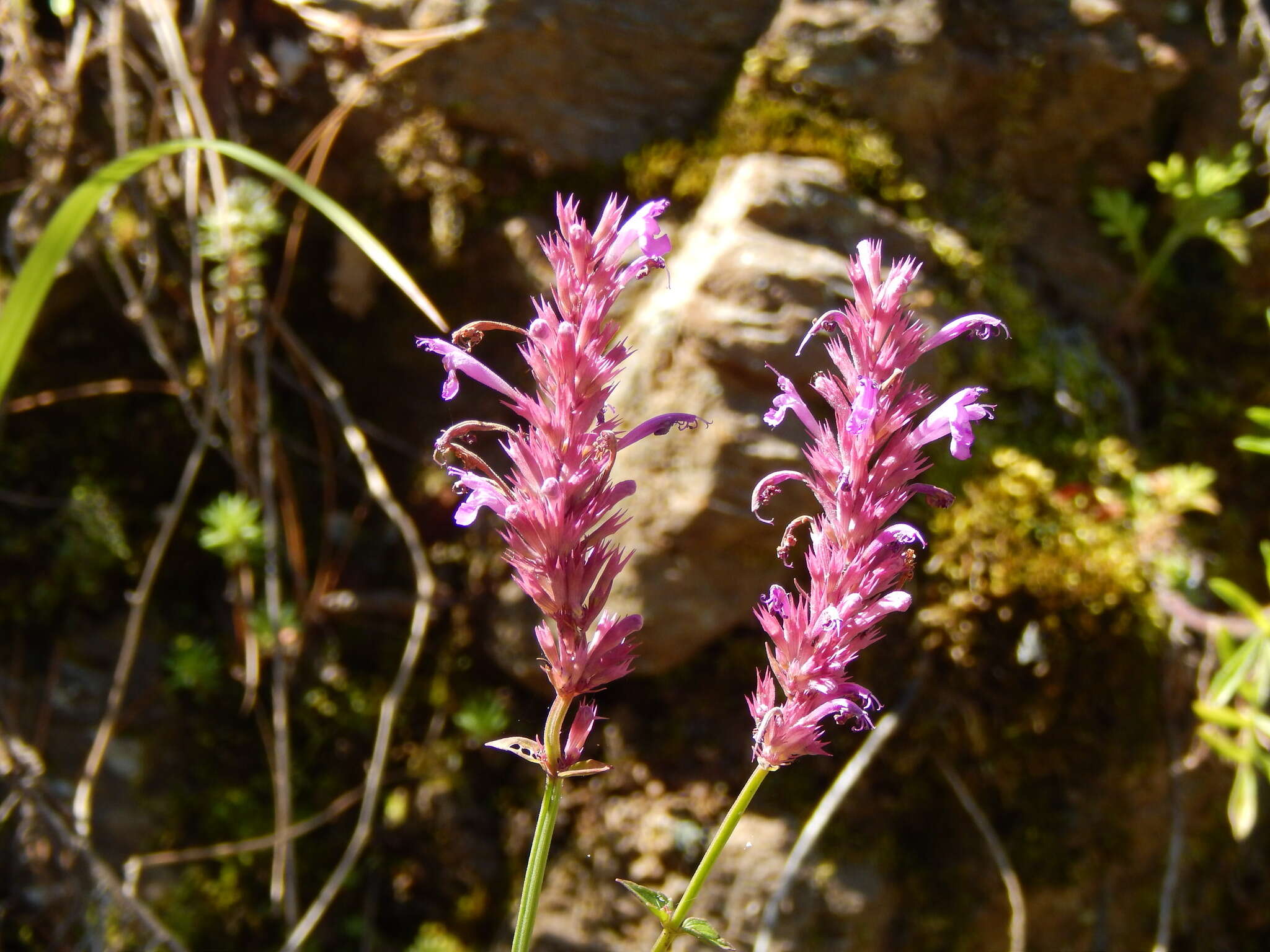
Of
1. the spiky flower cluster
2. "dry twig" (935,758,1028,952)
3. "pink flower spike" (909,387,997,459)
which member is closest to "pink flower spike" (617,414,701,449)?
the spiky flower cluster

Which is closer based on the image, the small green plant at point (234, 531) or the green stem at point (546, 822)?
the green stem at point (546, 822)

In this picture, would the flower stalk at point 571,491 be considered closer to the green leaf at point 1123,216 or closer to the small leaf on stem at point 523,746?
the small leaf on stem at point 523,746

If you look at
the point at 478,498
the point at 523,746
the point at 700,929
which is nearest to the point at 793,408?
the point at 478,498

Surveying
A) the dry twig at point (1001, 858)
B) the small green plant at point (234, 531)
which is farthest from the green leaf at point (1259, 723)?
the small green plant at point (234, 531)

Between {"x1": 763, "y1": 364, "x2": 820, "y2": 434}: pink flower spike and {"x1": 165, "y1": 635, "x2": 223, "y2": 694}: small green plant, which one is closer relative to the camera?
{"x1": 763, "y1": 364, "x2": 820, "y2": 434}: pink flower spike

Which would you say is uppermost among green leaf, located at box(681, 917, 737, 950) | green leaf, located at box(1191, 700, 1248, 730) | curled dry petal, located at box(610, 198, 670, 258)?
curled dry petal, located at box(610, 198, 670, 258)

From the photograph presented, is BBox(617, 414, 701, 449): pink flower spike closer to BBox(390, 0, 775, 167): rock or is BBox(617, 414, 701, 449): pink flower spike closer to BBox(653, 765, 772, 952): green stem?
BBox(653, 765, 772, 952): green stem

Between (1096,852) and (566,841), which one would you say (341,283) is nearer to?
(566,841)

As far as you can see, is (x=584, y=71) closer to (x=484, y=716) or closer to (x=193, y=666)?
(x=484, y=716)
